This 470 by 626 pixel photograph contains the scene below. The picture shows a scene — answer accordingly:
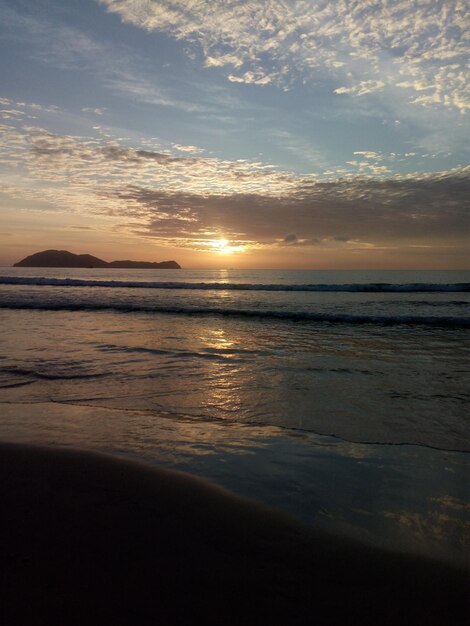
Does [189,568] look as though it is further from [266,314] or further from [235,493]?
[266,314]

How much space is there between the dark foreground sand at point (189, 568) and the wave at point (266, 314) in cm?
1467

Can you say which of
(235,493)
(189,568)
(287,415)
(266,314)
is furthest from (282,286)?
(189,568)

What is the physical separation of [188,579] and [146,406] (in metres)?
3.70

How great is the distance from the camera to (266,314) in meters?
20.0

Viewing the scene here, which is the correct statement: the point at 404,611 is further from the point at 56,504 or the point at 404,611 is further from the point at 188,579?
the point at 56,504

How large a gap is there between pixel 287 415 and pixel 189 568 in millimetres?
3245

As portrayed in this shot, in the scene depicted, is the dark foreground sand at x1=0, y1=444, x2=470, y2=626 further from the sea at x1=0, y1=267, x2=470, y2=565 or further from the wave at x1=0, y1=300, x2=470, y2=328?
the wave at x1=0, y1=300, x2=470, y2=328

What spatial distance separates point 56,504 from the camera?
3.10m

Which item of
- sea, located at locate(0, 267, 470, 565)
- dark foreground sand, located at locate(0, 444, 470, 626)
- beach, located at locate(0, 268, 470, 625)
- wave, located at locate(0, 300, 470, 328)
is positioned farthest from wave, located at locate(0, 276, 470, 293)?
dark foreground sand, located at locate(0, 444, 470, 626)

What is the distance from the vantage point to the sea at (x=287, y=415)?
10.8ft

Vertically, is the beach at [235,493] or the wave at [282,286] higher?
the wave at [282,286]

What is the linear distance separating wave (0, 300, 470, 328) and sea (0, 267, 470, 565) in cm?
403

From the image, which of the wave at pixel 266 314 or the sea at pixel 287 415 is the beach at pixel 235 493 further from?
→ the wave at pixel 266 314

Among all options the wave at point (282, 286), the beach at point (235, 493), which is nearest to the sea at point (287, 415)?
the beach at point (235, 493)
